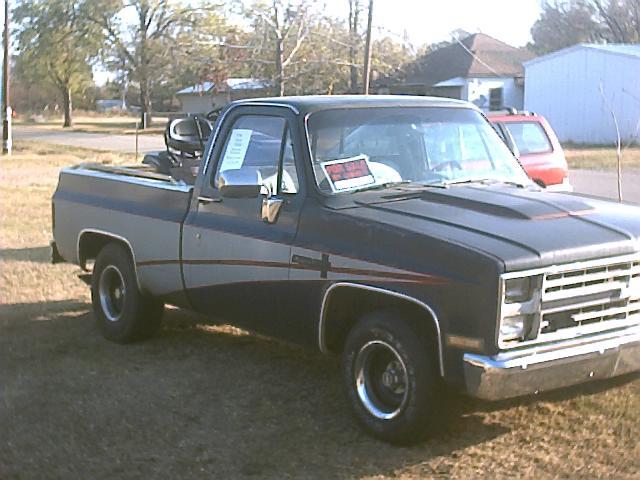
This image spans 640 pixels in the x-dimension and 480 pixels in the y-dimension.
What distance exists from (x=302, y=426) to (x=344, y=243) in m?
1.08

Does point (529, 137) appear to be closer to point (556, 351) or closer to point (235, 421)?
point (235, 421)

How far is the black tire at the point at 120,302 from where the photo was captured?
23.4 ft

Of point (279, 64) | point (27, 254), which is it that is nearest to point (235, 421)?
point (27, 254)

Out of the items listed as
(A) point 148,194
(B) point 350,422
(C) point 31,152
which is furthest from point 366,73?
(B) point 350,422

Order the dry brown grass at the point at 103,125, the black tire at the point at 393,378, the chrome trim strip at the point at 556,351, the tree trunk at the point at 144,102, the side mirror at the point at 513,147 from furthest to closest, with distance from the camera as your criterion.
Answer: the tree trunk at the point at 144,102 → the dry brown grass at the point at 103,125 → the side mirror at the point at 513,147 → the black tire at the point at 393,378 → the chrome trim strip at the point at 556,351

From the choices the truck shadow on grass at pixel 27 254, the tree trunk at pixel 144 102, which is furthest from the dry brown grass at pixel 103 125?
the truck shadow on grass at pixel 27 254

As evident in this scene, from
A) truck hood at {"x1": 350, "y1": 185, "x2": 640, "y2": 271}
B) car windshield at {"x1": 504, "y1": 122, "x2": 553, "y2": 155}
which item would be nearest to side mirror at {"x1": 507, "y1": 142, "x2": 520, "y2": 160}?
car windshield at {"x1": 504, "y1": 122, "x2": 553, "y2": 155}

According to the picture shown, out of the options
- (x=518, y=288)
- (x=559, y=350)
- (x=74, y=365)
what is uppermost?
(x=518, y=288)

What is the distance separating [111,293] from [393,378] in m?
3.18

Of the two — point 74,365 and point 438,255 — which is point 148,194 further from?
point 438,255

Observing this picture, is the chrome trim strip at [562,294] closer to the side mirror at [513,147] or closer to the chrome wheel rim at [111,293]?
the chrome wheel rim at [111,293]

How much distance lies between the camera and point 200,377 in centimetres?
642

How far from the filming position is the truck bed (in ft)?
21.7

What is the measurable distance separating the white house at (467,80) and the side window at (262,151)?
41596mm
